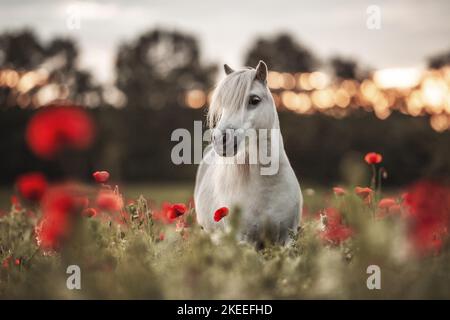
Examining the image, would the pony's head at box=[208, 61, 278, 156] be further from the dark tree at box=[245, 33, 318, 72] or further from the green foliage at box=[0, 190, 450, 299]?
the dark tree at box=[245, 33, 318, 72]

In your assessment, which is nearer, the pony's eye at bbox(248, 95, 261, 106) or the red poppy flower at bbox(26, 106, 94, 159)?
the red poppy flower at bbox(26, 106, 94, 159)

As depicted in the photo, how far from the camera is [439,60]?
106 feet

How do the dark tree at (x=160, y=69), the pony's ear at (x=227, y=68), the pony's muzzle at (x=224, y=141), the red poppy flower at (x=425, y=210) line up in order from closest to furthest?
the red poppy flower at (x=425, y=210), the pony's muzzle at (x=224, y=141), the pony's ear at (x=227, y=68), the dark tree at (x=160, y=69)

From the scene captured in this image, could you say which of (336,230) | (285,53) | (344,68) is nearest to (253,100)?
(336,230)

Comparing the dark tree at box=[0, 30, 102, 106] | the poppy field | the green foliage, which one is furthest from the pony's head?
the dark tree at box=[0, 30, 102, 106]

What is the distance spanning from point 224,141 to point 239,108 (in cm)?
41

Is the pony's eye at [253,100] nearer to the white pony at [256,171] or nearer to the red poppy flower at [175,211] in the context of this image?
the white pony at [256,171]

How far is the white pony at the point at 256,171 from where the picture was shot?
4.37m

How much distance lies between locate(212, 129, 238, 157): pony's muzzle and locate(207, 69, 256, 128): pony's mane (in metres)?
0.31

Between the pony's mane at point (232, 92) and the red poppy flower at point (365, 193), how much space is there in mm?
1213

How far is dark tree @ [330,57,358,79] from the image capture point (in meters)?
35.4

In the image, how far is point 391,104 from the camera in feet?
112

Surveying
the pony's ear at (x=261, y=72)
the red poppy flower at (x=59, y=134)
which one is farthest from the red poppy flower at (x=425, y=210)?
the pony's ear at (x=261, y=72)

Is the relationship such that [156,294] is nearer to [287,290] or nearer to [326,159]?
[287,290]
